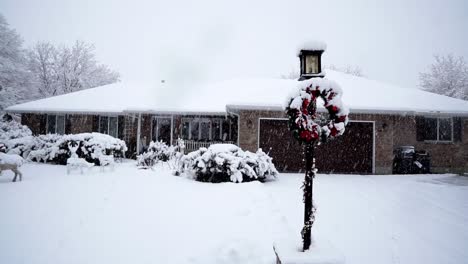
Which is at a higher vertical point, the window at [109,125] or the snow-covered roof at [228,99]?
the snow-covered roof at [228,99]

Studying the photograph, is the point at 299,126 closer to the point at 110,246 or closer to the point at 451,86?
the point at 110,246

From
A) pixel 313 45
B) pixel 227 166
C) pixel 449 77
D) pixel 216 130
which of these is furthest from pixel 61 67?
pixel 449 77

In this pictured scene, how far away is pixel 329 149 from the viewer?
12398 mm

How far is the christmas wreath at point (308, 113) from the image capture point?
327 cm

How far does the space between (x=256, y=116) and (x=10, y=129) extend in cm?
1451

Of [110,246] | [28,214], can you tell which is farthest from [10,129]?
[110,246]

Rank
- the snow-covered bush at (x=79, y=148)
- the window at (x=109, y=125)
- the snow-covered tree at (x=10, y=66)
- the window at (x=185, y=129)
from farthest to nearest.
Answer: the snow-covered tree at (x=10, y=66) < the window at (x=109, y=125) < the window at (x=185, y=129) < the snow-covered bush at (x=79, y=148)

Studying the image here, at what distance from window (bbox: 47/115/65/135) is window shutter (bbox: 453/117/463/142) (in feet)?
75.2

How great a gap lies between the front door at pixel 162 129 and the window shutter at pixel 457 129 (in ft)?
52.2

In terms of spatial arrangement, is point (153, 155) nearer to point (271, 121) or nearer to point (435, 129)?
point (271, 121)

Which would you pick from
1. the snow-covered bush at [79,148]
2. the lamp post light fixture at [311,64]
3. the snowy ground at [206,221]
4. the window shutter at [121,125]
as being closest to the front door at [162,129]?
the window shutter at [121,125]

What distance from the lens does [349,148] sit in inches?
490

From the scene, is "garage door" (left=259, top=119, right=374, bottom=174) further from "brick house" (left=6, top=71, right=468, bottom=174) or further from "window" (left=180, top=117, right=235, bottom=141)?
"window" (left=180, top=117, right=235, bottom=141)

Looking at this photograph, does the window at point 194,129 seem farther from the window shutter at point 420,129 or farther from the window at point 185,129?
the window shutter at point 420,129
